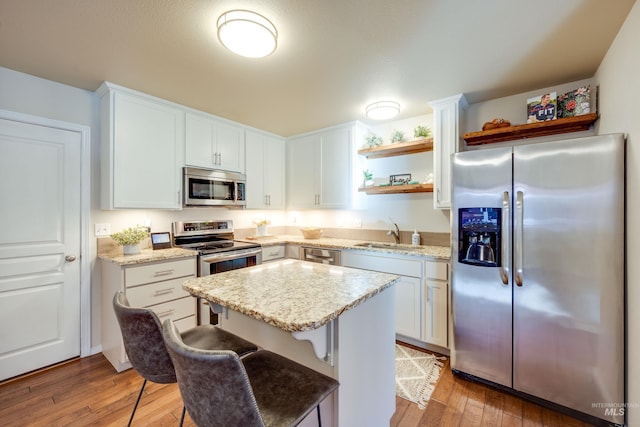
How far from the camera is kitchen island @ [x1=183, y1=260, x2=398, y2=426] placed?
109cm

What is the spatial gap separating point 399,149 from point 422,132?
0.98 ft

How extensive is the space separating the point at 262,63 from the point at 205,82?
63 cm

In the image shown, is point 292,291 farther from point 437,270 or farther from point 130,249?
point 130,249

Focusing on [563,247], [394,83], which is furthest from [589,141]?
[394,83]

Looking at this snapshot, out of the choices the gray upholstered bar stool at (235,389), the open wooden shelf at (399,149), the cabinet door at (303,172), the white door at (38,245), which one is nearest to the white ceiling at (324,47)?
the open wooden shelf at (399,149)

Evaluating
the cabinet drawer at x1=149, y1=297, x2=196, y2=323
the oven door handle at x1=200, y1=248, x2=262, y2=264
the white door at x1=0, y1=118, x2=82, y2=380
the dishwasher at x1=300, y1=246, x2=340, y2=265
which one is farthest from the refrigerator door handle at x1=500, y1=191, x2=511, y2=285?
the white door at x1=0, y1=118, x2=82, y2=380

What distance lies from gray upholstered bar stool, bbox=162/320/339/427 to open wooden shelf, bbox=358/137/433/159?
98.7 inches

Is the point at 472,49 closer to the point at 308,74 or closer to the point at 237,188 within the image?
the point at 308,74

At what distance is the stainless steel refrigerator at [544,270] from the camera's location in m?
1.63

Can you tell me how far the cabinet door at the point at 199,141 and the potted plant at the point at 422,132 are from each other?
231 centimetres

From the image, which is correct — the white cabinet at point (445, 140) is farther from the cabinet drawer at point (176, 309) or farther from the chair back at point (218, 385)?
the cabinet drawer at point (176, 309)

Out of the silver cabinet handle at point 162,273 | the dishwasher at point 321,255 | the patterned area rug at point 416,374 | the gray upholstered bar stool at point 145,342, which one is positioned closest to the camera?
the gray upholstered bar stool at point 145,342

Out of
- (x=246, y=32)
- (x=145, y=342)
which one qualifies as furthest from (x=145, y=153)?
(x=145, y=342)

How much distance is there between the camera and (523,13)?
5.05 feet
